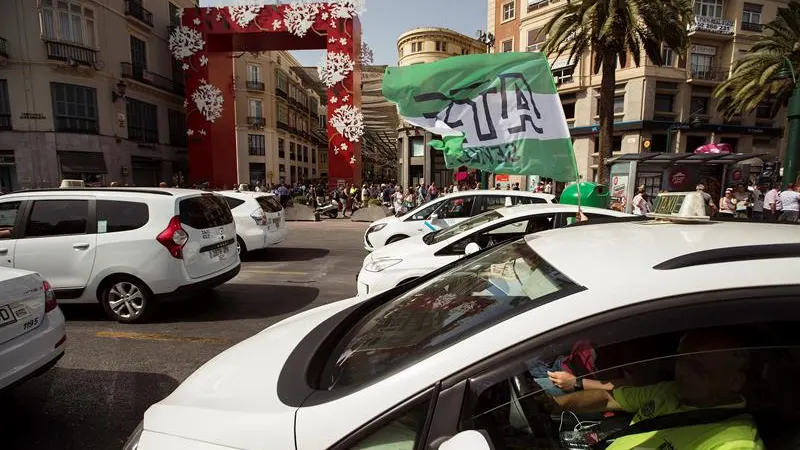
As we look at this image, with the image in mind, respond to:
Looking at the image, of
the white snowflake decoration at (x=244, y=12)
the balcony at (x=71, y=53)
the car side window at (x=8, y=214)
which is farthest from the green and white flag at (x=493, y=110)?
the balcony at (x=71, y=53)

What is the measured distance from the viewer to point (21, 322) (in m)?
2.98

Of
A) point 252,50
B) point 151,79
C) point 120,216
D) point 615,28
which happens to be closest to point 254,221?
point 120,216

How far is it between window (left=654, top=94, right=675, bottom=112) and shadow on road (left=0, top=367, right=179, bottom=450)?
114 ft

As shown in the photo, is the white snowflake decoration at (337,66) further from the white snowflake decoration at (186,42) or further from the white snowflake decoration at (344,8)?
the white snowflake decoration at (186,42)

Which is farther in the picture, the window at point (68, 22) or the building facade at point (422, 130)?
the building facade at point (422, 130)

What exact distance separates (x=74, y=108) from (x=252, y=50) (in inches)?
412

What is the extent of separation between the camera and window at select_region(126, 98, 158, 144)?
88.0 feet

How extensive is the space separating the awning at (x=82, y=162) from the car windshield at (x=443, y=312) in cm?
2774

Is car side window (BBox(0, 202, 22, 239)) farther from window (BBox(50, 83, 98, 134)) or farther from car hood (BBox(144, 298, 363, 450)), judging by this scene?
window (BBox(50, 83, 98, 134))

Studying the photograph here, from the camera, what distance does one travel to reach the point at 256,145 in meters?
41.6

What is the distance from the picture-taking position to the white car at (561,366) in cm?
117

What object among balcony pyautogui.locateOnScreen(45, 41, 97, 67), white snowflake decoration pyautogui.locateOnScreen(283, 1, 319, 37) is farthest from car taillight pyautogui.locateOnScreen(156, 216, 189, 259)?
balcony pyautogui.locateOnScreen(45, 41, 97, 67)

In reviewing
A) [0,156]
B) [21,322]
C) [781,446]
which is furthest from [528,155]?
[0,156]

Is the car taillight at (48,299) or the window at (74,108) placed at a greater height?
the window at (74,108)
